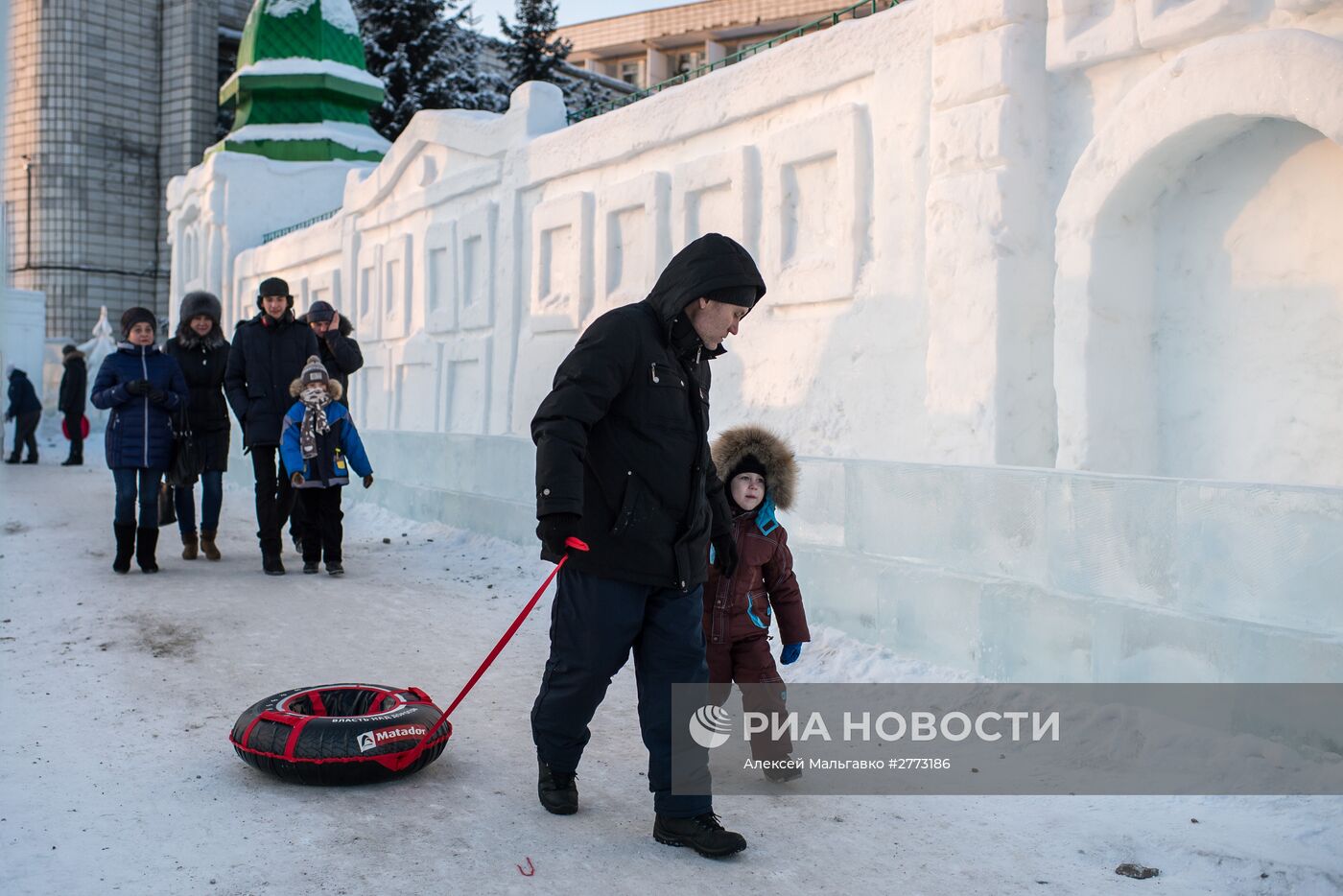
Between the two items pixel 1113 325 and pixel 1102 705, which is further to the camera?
pixel 1113 325

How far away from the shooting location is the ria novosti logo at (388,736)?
Answer: 3.78 meters

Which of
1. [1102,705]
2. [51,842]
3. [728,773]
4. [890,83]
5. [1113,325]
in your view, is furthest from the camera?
[890,83]

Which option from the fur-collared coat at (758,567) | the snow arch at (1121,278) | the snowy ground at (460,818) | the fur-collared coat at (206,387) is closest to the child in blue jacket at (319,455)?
the fur-collared coat at (206,387)

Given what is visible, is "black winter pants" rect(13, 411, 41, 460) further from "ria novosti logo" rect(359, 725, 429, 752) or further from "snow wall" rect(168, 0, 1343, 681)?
"ria novosti logo" rect(359, 725, 429, 752)

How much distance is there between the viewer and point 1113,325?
19.8 feet

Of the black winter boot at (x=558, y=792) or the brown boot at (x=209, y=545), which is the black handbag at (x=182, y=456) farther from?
the black winter boot at (x=558, y=792)

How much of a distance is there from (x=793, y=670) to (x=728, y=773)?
160cm

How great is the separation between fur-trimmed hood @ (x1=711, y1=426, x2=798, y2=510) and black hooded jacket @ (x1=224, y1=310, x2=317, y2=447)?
15.2ft

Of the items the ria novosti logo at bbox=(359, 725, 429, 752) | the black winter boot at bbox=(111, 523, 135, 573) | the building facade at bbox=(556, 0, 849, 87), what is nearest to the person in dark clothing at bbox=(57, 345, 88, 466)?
the black winter boot at bbox=(111, 523, 135, 573)

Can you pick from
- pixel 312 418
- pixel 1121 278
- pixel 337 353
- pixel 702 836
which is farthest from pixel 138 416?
pixel 1121 278

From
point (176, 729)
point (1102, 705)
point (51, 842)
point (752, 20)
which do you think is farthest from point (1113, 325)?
point (752, 20)

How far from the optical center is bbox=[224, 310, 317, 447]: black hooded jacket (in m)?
7.90

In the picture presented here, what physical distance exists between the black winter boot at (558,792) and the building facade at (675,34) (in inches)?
1629

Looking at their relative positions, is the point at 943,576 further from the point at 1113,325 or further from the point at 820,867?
the point at 820,867
